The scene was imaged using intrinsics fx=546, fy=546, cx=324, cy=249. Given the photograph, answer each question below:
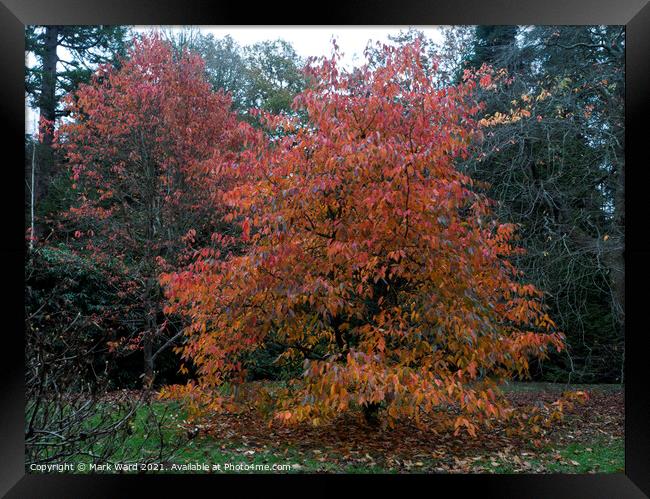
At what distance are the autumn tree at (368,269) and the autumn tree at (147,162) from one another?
55cm

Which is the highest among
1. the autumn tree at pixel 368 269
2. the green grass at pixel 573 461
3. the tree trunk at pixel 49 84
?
the tree trunk at pixel 49 84

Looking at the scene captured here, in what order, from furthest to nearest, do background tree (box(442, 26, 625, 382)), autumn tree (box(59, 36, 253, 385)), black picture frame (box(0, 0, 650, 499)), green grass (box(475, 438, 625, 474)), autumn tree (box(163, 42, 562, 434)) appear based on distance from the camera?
autumn tree (box(59, 36, 253, 385)) → background tree (box(442, 26, 625, 382)) → green grass (box(475, 438, 625, 474)) → autumn tree (box(163, 42, 562, 434)) → black picture frame (box(0, 0, 650, 499))

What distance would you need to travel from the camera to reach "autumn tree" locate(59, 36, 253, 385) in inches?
178

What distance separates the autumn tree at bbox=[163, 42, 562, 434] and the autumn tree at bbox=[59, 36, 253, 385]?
55 cm

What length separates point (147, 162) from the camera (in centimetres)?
476

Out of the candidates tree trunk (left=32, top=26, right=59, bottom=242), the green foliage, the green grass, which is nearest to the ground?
the green grass

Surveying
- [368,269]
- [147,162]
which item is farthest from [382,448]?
[147,162]

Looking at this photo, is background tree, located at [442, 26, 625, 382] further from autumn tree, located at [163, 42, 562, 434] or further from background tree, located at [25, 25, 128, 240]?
background tree, located at [25, 25, 128, 240]

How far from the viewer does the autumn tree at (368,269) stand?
3.74 m

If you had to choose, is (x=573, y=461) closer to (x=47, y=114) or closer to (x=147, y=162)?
(x=147, y=162)
